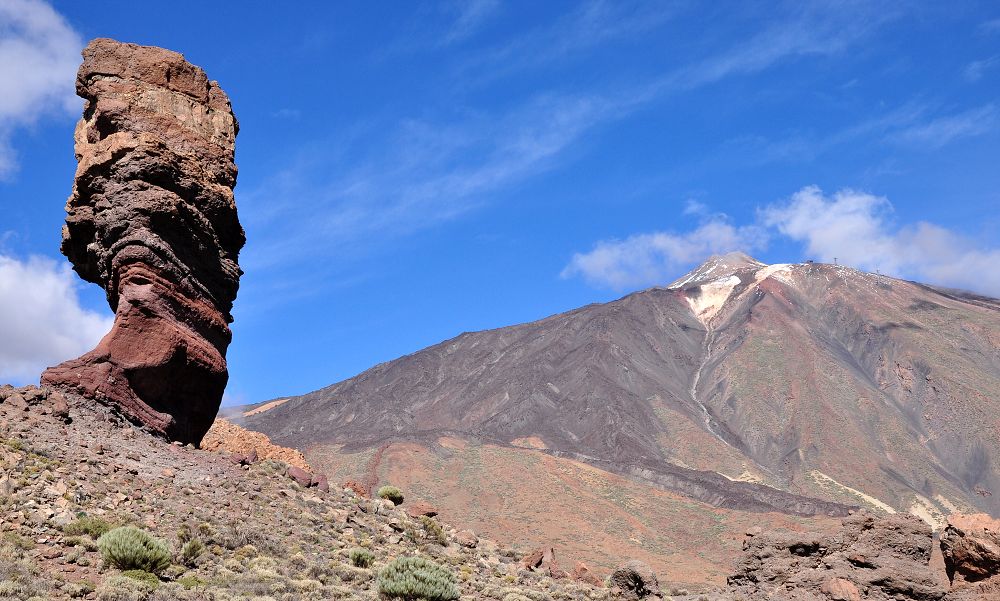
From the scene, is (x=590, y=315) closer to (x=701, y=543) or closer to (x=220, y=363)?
(x=701, y=543)

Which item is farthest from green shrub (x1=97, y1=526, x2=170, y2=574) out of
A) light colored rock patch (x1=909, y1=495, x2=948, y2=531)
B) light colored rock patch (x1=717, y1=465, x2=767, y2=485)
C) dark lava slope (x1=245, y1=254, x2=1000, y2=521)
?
light colored rock patch (x1=717, y1=465, x2=767, y2=485)

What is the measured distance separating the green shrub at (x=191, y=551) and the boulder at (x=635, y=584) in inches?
310

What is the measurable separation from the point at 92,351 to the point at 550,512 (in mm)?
42958

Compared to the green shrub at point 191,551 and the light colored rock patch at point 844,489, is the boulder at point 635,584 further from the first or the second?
the light colored rock patch at point 844,489

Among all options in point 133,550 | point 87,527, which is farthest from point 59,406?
point 133,550

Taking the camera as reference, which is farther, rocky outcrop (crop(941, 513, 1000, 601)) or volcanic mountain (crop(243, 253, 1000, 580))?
volcanic mountain (crop(243, 253, 1000, 580))

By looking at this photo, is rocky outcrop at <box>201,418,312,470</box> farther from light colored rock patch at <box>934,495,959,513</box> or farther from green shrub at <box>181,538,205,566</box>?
light colored rock patch at <box>934,495,959,513</box>

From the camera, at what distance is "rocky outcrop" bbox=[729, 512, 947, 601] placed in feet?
37.6

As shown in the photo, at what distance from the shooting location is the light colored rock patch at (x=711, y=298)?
145125mm

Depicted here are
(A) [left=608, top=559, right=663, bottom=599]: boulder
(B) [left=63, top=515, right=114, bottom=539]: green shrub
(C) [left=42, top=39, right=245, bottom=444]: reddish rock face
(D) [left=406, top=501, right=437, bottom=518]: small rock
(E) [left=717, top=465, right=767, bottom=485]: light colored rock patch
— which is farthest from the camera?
(E) [left=717, top=465, right=767, bottom=485]: light colored rock patch

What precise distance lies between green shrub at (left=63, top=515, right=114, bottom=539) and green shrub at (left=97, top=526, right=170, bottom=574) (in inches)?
18.1

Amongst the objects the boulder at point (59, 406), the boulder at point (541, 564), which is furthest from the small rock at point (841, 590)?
the boulder at point (59, 406)

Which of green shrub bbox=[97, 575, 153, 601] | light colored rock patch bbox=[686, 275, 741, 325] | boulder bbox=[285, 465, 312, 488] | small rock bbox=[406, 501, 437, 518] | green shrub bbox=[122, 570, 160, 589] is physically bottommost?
green shrub bbox=[97, 575, 153, 601]

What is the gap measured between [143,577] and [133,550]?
452mm
